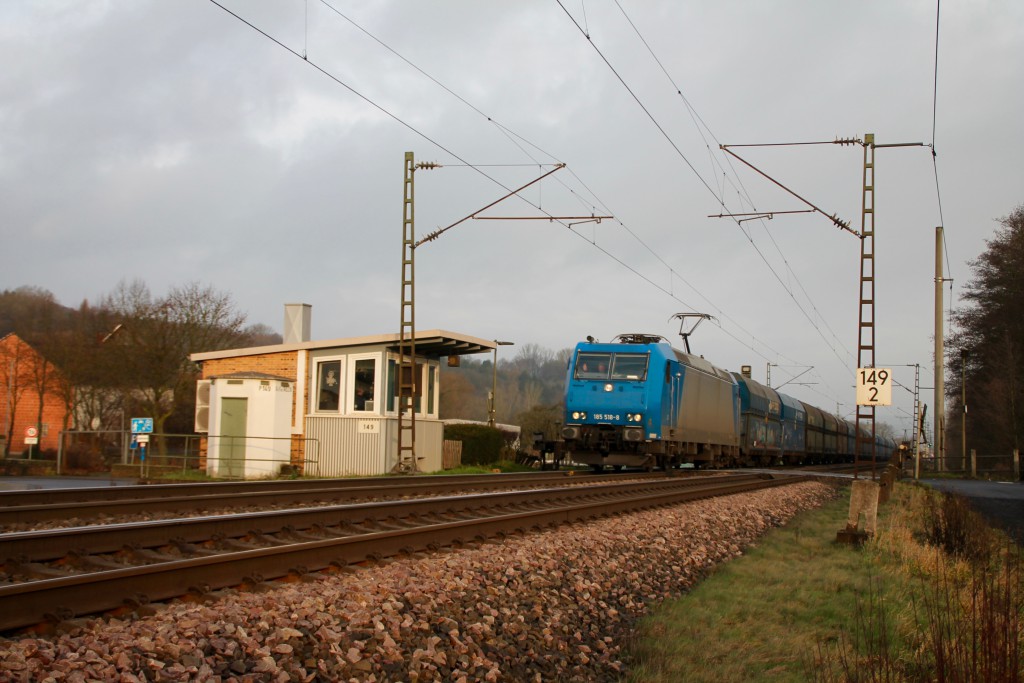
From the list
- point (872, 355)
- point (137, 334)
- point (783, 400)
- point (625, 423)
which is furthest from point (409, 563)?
point (137, 334)

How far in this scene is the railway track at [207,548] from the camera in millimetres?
5371

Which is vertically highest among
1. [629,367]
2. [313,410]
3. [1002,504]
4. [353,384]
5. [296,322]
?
[296,322]

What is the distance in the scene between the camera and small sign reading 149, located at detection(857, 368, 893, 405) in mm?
13945

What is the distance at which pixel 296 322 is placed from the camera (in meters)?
31.6

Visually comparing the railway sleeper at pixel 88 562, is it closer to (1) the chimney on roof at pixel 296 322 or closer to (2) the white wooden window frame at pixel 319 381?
(2) the white wooden window frame at pixel 319 381

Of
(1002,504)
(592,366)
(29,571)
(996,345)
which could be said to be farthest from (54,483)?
(996,345)

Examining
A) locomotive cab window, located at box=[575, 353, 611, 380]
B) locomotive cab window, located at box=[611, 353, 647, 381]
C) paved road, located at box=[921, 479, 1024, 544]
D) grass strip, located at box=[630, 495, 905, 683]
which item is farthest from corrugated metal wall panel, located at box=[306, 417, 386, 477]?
grass strip, located at box=[630, 495, 905, 683]

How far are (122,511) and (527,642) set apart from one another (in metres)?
6.04

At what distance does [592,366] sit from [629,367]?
1.11 m

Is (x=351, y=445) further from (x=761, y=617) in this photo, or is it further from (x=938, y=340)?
(x=938, y=340)

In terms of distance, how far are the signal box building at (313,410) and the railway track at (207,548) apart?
13.7 meters

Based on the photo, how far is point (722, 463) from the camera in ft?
105

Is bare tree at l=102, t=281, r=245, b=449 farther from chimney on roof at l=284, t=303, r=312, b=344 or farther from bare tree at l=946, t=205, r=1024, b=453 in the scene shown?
bare tree at l=946, t=205, r=1024, b=453

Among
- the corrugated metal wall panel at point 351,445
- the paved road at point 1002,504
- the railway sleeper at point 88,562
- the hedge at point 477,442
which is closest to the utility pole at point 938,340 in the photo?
the paved road at point 1002,504
